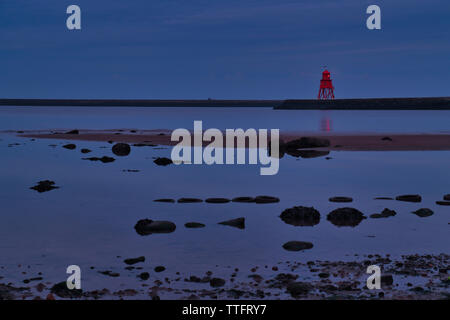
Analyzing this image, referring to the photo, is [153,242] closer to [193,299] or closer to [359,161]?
[193,299]

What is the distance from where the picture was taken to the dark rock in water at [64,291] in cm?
1036

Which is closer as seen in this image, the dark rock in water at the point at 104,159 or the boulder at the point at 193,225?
the boulder at the point at 193,225

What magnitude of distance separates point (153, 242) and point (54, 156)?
2577 cm

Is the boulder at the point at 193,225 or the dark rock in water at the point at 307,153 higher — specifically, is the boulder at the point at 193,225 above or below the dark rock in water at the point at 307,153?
above

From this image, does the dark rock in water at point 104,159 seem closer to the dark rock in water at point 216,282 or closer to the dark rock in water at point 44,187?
the dark rock in water at point 44,187

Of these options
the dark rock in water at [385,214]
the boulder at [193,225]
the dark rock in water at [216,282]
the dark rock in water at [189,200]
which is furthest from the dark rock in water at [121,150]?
the dark rock in water at [216,282]

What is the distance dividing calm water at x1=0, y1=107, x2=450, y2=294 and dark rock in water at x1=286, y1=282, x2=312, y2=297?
2.05 metres

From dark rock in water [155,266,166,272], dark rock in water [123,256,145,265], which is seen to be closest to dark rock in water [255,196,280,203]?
dark rock in water [123,256,145,265]

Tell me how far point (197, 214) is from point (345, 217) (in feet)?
14.1

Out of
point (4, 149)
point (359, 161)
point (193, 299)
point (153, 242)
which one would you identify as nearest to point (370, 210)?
point (153, 242)

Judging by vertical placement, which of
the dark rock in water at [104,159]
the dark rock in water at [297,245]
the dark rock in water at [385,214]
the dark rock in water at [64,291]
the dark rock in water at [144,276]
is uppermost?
the dark rock in water at [64,291]

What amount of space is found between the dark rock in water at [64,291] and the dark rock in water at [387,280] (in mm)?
5096

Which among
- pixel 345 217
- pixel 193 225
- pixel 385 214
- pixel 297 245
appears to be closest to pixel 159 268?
pixel 297 245
